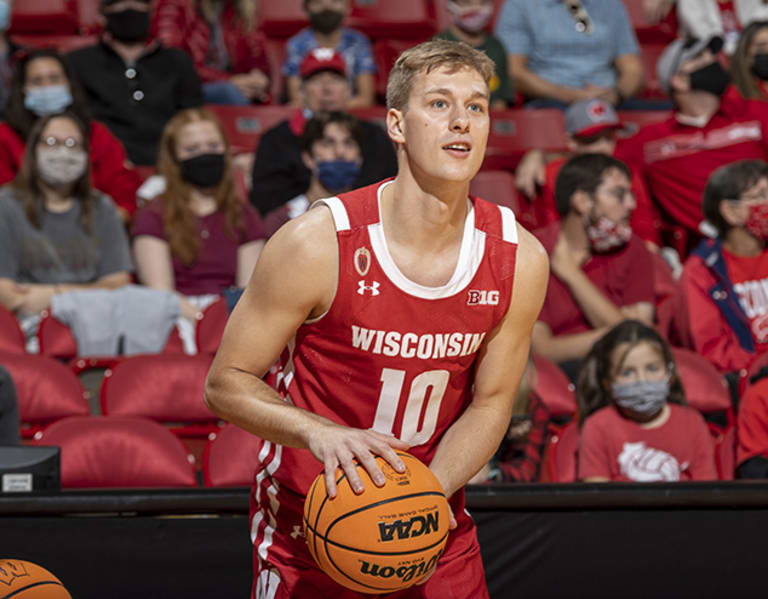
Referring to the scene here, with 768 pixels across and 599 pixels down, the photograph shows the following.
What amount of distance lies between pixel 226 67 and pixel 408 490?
6.66 meters

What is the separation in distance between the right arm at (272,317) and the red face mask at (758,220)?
368 cm

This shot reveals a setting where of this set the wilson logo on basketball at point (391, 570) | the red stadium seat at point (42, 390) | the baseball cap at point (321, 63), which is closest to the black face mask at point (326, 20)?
the baseball cap at point (321, 63)

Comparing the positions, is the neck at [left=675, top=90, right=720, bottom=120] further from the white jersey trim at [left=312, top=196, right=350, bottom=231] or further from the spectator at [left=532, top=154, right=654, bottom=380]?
the white jersey trim at [left=312, top=196, right=350, bottom=231]

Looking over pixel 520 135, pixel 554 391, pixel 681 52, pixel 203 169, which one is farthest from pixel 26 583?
pixel 681 52

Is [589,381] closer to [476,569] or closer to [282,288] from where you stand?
[476,569]

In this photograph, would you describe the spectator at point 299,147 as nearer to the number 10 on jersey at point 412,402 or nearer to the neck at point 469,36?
the neck at point 469,36

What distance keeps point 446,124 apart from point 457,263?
12.3 inches

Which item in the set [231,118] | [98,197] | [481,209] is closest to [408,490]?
[481,209]

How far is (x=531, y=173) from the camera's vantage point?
7.00m

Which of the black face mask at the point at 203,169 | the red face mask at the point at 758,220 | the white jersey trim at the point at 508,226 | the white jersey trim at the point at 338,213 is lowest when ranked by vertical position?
the red face mask at the point at 758,220

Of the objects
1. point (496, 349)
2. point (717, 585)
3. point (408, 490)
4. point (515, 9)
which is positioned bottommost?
point (717, 585)

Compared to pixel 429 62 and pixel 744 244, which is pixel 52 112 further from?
pixel 429 62

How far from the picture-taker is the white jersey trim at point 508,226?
2.66m

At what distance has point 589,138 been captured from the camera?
22.5ft
